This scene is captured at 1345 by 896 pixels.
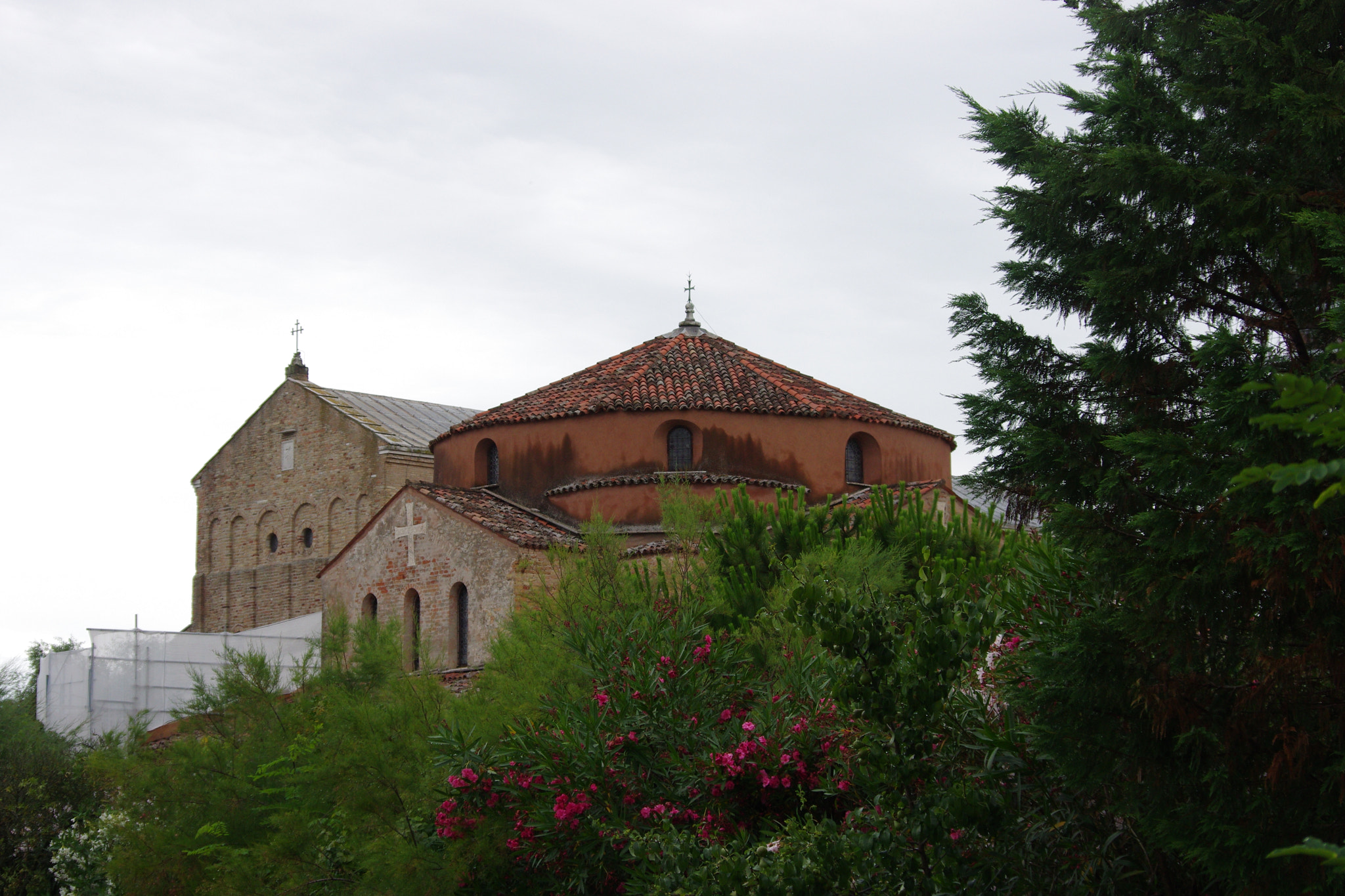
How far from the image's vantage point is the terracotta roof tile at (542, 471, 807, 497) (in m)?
22.5

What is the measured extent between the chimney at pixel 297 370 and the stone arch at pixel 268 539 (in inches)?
182

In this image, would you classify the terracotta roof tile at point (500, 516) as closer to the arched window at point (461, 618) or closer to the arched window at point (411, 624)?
the arched window at point (461, 618)

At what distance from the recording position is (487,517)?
22.1m

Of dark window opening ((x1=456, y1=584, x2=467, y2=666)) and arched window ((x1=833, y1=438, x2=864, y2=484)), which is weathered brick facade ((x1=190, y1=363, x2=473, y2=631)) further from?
arched window ((x1=833, y1=438, x2=864, y2=484))

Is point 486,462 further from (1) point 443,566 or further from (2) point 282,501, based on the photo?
(2) point 282,501

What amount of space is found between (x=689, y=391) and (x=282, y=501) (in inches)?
744

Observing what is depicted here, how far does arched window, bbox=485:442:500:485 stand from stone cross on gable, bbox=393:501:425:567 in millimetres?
2463

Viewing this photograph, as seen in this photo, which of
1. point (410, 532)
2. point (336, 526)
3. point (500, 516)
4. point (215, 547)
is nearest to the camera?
point (500, 516)

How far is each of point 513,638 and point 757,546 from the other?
2863mm

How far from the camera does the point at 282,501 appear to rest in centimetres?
3828

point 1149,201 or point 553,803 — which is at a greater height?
point 1149,201

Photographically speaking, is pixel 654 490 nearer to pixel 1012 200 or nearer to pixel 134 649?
pixel 134 649

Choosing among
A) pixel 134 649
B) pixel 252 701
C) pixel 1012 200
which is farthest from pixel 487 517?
pixel 1012 200

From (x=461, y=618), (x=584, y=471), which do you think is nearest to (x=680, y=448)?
(x=584, y=471)
